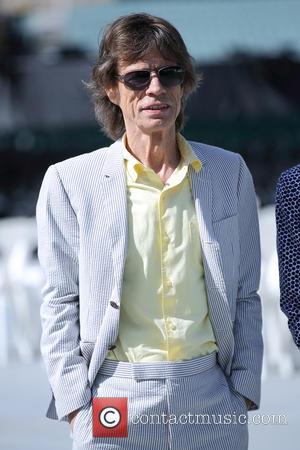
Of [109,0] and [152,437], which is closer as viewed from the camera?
[152,437]

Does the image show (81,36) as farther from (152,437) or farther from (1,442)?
(152,437)

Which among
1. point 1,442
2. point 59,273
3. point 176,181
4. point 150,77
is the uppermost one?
point 150,77

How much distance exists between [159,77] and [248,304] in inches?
26.1

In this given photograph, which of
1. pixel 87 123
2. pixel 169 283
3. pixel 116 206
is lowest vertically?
pixel 87 123

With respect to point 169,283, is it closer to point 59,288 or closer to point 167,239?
point 167,239

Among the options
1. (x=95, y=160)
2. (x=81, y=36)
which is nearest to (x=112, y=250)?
(x=95, y=160)

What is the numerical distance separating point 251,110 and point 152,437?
36.9 feet

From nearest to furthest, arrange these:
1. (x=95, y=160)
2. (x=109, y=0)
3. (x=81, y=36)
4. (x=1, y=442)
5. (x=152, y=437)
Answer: (x=152, y=437) < (x=95, y=160) < (x=1, y=442) < (x=81, y=36) < (x=109, y=0)

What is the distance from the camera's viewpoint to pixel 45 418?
22.3 feet

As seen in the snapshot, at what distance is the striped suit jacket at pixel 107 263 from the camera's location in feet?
10.7

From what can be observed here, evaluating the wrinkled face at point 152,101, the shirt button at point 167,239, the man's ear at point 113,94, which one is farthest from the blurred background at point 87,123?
the shirt button at point 167,239

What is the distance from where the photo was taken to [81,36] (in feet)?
64.8

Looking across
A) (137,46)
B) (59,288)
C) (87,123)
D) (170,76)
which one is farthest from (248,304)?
(87,123)

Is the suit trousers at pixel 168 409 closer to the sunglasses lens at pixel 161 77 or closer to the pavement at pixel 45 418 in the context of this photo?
the sunglasses lens at pixel 161 77
